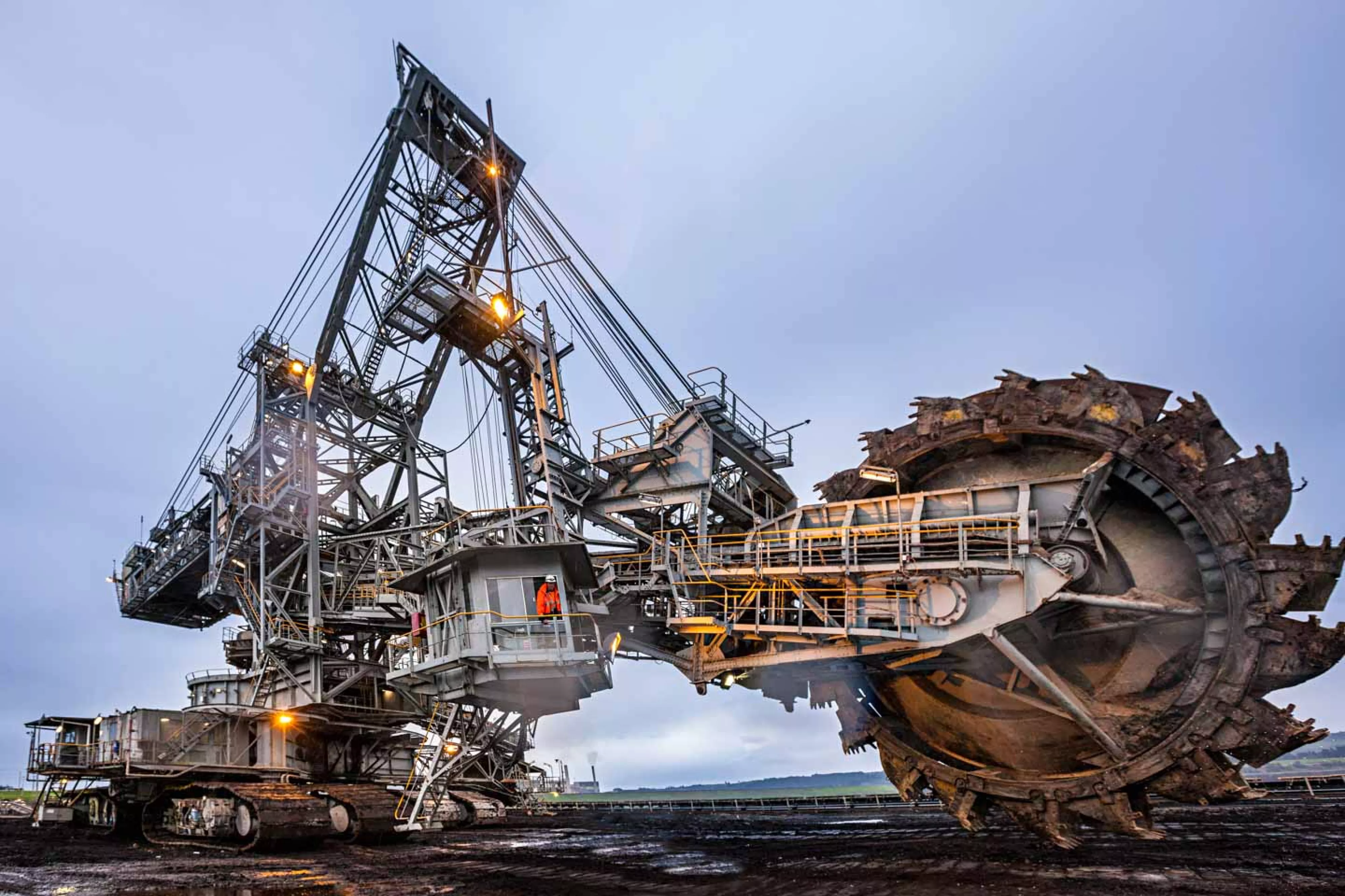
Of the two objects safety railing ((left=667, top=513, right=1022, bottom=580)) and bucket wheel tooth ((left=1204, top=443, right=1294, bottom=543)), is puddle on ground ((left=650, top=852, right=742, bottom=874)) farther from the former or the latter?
bucket wheel tooth ((left=1204, top=443, right=1294, bottom=543))

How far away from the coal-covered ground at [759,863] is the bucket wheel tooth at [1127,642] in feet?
3.64

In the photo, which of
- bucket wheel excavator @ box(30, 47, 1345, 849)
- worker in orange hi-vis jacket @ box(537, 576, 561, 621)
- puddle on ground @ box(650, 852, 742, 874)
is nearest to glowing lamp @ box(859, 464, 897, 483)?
bucket wheel excavator @ box(30, 47, 1345, 849)

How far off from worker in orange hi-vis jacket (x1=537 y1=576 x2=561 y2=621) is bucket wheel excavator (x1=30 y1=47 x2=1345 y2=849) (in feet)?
0.21

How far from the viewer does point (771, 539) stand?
14.2 metres

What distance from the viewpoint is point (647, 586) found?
16797 millimetres

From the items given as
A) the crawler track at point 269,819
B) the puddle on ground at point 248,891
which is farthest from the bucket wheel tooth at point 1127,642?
the crawler track at point 269,819

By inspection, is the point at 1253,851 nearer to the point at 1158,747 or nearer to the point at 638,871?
the point at 1158,747

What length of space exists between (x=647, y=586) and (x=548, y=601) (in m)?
2.35

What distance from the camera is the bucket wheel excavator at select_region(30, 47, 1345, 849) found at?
37.1 feet

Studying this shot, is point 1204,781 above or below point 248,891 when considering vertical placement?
below

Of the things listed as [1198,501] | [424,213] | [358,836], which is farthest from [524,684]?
[424,213]

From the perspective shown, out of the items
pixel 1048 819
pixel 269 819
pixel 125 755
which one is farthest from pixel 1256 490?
pixel 125 755

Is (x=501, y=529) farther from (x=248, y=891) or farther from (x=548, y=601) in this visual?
(x=248, y=891)

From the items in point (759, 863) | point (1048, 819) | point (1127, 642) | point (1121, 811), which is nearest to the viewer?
point (1121, 811)
